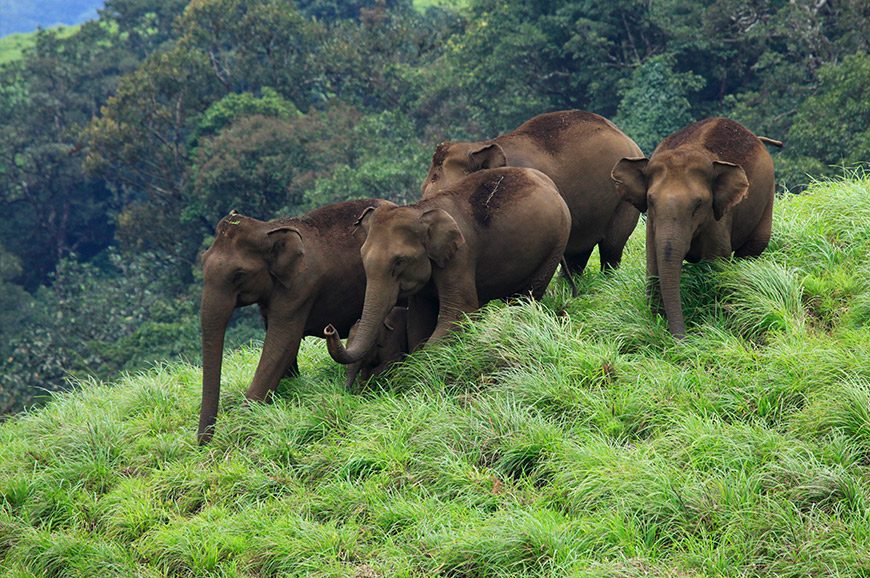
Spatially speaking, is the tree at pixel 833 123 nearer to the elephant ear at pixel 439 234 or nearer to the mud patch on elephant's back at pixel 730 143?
the mud patch on elephant's back at pixel 730 143

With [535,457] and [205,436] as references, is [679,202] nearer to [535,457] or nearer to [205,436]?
[535,457]

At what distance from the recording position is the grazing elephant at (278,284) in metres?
6.40

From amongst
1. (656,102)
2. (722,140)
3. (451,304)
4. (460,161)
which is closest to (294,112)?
(656,102)

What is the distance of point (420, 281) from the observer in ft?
20.9

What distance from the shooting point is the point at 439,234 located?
20.7ft

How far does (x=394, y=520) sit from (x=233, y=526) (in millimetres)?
1009

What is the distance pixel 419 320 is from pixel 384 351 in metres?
0.34

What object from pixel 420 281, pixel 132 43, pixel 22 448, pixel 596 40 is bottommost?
pixel 22 448

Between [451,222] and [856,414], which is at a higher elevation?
[451,222]

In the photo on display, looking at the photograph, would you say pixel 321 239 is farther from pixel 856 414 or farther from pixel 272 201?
pixel 272 201

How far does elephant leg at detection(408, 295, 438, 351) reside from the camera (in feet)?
22.5

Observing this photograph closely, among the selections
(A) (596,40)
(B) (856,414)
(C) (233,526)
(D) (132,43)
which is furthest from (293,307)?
(D) (132,43)

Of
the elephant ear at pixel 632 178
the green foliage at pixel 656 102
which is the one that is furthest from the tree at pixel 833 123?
the elephant ear at pixel 632 178

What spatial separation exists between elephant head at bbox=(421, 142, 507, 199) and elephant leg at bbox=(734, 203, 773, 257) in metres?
1.98
